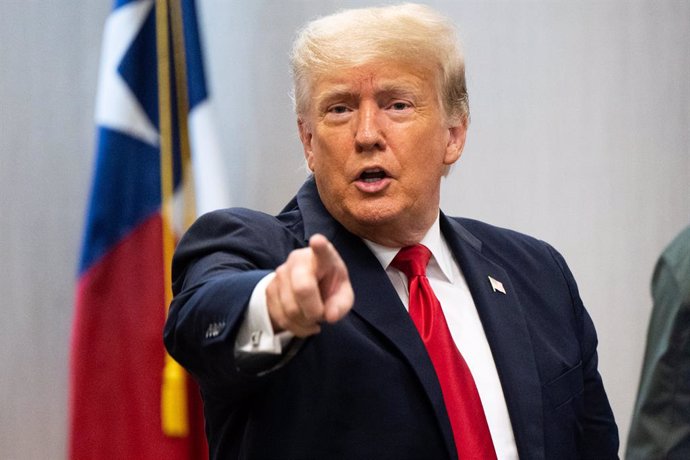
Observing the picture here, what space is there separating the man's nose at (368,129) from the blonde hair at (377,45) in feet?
0.28

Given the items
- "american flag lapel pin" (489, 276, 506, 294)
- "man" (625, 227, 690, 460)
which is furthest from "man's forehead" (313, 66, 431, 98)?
"man" (625, 227, 690, 460)

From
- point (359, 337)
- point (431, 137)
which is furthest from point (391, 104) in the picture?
point (359, 337)

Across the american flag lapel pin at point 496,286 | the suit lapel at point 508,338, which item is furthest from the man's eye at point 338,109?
the american flag lapel pin at point 496,286

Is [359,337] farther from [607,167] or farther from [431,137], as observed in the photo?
[607,167]

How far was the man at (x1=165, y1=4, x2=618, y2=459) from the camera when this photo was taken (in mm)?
1785

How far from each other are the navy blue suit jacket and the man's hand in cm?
10

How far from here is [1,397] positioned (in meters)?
3.15

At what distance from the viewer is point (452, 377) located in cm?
193

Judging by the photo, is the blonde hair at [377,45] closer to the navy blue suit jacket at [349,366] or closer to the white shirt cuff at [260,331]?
the navy blue suit jacket at [349,366]

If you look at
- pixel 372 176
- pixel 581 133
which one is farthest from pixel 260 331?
pixel 581 133

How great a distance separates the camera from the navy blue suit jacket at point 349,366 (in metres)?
1.60

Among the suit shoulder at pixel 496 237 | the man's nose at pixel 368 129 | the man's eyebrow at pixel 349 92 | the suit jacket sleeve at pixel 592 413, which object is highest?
the man's eyebrow at pixel 349 92

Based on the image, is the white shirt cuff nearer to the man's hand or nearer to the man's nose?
the man's hand

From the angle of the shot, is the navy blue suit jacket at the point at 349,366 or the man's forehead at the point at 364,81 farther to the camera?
the man's forehead at the point at 364,81
